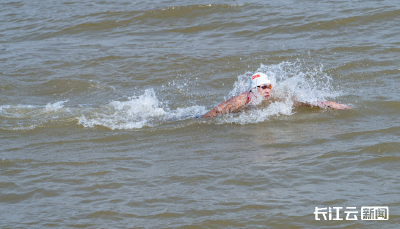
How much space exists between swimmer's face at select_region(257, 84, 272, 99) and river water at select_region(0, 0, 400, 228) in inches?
10.4

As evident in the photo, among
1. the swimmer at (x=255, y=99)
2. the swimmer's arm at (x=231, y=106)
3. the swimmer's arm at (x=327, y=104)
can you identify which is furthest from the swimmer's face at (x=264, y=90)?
the swimmer's arm at (x=327, y=104)

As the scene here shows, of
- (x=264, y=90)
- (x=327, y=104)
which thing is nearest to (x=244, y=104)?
(x=264, y=90)

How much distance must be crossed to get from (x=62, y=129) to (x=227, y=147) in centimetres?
318

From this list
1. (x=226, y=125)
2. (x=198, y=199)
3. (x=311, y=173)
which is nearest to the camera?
(x=198, y=199)

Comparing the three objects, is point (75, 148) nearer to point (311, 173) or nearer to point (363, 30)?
point (311, 173)

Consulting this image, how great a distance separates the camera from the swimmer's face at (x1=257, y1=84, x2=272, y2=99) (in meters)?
8.77

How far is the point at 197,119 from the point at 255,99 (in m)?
1.13

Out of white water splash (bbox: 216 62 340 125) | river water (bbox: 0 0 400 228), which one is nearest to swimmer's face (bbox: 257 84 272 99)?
white water splash (bbox: 216 62 340 125)

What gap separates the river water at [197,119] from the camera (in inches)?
219

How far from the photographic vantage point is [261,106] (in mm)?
9047

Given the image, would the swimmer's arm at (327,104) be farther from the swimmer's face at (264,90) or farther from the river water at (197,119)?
the swimmer's face at (264,90)

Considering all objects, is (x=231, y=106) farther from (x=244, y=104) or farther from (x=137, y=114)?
(x=137, y=114)

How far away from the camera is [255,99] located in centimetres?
897

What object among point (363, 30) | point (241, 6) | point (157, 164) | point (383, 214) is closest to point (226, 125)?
point (157, 164)
